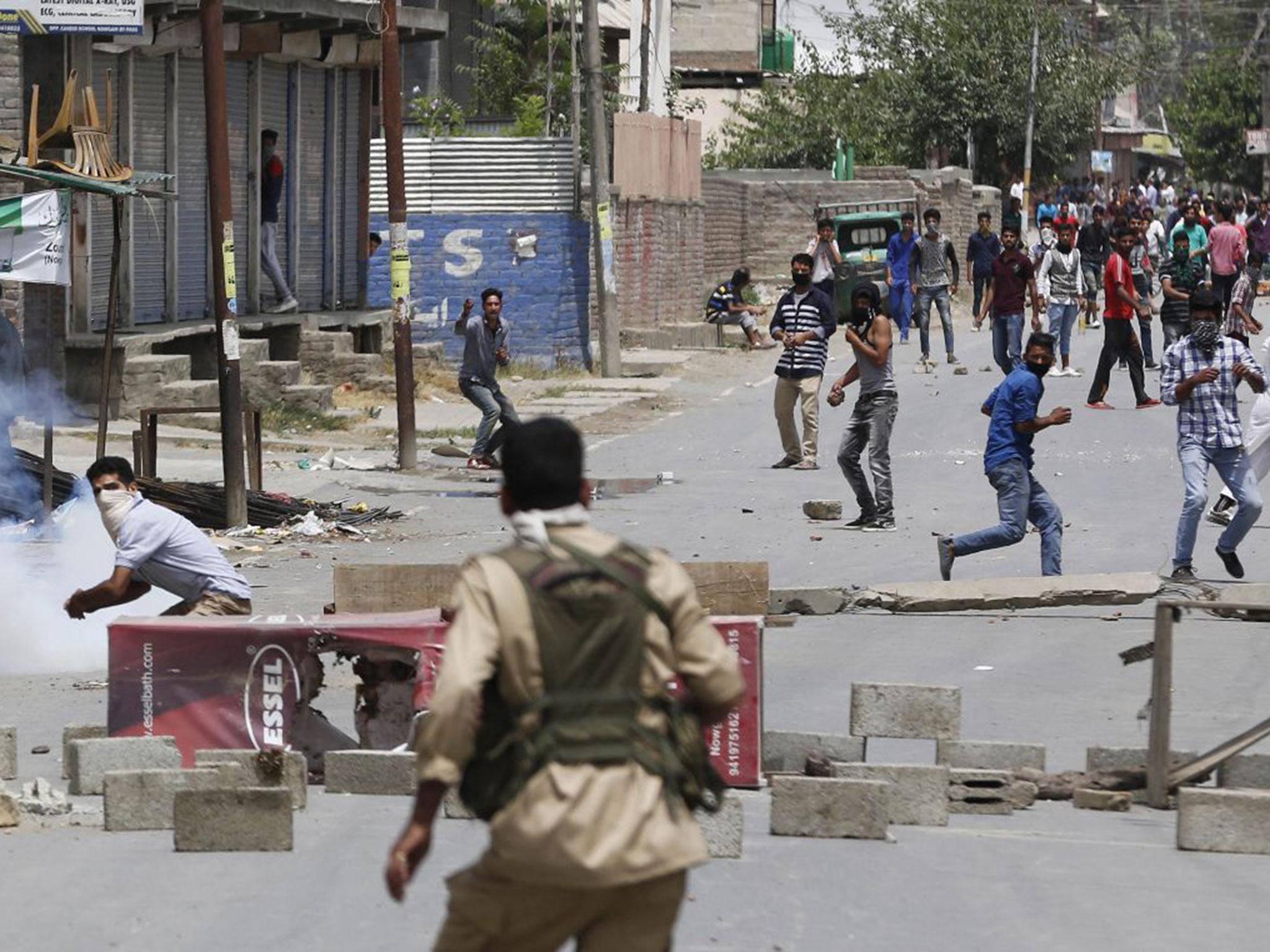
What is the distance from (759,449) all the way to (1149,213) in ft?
79.2

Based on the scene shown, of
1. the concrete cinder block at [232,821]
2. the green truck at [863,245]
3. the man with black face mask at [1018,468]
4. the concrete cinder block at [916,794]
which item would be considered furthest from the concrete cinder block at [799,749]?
the green truck at [863,245]

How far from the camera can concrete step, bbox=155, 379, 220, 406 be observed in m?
20.7

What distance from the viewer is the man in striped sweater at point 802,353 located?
18.3m

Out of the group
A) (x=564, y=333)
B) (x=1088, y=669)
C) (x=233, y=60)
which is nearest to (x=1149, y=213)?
(x=564, y=333)

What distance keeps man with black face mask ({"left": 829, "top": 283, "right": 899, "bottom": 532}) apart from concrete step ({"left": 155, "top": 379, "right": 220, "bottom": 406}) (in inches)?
293

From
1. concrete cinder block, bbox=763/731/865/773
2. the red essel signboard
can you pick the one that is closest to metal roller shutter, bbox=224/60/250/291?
the red essel signboard

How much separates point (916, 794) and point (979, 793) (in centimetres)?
48

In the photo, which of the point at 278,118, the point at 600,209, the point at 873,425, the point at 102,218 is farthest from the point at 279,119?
the point at 873,425

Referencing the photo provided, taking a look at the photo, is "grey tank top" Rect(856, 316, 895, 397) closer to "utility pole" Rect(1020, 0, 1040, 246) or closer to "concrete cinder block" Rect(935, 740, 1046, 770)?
"concrete cinder block" Rect(935, 740, 1046, 770)

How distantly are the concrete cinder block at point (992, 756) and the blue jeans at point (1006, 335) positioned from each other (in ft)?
51.9

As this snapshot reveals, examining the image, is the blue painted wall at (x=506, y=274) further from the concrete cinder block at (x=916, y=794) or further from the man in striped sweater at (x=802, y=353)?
the concrete cinder block at (x=916, y=794)

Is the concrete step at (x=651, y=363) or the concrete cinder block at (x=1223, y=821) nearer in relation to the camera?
the concrete cinder block at (x=1223, y=821)

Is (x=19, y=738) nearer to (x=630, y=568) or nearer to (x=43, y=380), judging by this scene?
(x=630, y=568)

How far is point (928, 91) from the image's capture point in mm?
52250
